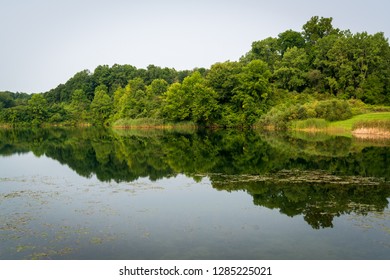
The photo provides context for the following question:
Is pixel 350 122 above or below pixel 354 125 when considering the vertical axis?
above

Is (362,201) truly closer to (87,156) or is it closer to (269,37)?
(87,156)

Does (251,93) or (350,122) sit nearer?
(350,122)

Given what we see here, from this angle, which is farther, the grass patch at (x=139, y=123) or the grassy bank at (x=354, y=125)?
the grass patch at (x=139, y=123)

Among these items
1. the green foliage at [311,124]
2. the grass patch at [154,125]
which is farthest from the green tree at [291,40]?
the green foliage at [311,124]

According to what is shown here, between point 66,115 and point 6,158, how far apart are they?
78.0 metres

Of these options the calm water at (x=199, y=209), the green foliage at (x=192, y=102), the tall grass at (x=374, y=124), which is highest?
the green foliage at (x=192, y=102)

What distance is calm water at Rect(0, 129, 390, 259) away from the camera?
9.25 metres

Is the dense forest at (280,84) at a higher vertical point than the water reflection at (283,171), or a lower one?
higher

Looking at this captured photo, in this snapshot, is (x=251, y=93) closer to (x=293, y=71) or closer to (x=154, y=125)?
(x=293, y=71)

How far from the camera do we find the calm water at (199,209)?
9.25 metres

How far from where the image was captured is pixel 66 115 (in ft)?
335

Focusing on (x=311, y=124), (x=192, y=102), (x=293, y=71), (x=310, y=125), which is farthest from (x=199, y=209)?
(x=293, y=71)

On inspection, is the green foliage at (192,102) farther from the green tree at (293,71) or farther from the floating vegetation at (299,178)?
the floating vegetation at (299,178)

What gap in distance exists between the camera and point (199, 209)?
13.0 m
